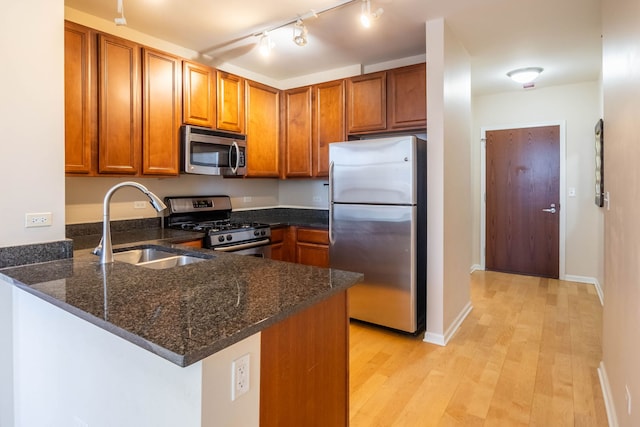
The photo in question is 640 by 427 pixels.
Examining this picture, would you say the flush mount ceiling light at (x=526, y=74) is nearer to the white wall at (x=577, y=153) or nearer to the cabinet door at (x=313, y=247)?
the white wall at (x=577, y=153)

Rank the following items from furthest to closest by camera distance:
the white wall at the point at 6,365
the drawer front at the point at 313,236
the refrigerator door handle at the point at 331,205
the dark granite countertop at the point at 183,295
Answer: the drawer front at the point at 313,236 < the refrigerator door handle at the point at 331,205 < the white wall at the point at 6,365 < the dark granite countertop at the point at 183,295

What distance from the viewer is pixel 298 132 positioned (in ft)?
13.3

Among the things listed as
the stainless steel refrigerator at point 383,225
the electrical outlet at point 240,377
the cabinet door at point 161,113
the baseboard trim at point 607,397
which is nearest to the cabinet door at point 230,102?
the cabinet door at point 161,113

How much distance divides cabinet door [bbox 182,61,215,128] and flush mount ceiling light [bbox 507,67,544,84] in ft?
10.7

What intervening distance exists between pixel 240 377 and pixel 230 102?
303 cm

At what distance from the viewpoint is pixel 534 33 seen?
313 centimetres

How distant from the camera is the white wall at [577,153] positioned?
178 inches

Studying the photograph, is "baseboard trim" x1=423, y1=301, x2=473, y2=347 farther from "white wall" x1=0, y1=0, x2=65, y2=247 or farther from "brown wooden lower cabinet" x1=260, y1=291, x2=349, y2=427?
"white wall" x1=0, y1=0, x2=65, y2=247

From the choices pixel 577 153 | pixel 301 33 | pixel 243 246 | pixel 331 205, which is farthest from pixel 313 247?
pixel 577 153

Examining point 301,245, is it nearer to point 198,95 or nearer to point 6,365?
point 198,95

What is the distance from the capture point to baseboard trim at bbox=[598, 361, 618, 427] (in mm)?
1905

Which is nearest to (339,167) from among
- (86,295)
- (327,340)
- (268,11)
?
(268,11)

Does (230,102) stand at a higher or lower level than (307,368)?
higher

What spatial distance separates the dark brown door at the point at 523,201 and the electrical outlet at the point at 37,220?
5.13 meters
